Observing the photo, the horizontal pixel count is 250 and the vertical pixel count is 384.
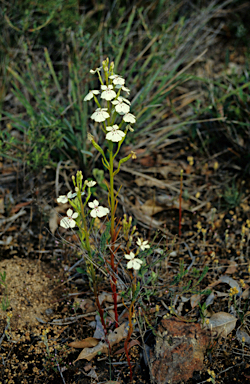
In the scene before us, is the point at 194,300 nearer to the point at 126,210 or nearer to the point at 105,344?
the point at 105,344

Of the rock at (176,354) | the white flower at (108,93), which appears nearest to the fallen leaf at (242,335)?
the rock at (176,354)

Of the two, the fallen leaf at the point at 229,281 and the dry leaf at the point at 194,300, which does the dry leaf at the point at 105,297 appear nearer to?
the dry leaf at the point at 194,300

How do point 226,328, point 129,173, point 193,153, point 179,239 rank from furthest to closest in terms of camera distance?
point 193,153 < point 129,173 < point 179,239 < point 226,328

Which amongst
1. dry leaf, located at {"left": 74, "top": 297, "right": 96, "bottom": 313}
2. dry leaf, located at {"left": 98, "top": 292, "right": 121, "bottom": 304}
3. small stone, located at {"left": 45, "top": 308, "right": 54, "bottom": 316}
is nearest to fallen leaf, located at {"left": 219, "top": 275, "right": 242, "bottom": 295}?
dry leaf, located at {"left": 98, "top": 292, "right": 121, "bottom": 304}

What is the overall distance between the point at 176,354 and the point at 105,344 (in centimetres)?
37

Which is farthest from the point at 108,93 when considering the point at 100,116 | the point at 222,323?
the point at 222,323

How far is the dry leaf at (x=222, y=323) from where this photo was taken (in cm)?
179

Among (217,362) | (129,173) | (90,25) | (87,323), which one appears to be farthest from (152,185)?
(90,25)

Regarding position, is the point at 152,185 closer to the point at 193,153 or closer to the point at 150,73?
the point at 193,153

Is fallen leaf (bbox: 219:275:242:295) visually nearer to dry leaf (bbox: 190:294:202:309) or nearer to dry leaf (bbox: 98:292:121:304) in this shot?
dry leaf (bbox: 190:294:202:309)

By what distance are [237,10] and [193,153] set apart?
213cm

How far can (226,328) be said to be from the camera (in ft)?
5.90

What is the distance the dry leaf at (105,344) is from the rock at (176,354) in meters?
0.20

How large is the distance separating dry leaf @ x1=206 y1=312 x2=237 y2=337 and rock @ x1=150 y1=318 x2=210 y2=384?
11 centimetres
